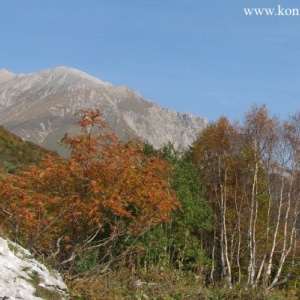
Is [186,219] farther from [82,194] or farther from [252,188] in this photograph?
[82,194]

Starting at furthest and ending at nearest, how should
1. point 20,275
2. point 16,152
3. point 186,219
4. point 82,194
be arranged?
point 16,152, point 186,219, point 82,194, point 20,275

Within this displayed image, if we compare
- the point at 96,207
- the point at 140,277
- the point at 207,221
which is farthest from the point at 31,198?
the point at 207,221

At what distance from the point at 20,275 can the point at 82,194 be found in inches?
147

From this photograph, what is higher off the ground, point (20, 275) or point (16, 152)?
point (16, 152)

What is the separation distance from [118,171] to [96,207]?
0.97m

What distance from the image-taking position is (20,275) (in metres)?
6.87

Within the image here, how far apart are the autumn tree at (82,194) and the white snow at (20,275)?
2.05m

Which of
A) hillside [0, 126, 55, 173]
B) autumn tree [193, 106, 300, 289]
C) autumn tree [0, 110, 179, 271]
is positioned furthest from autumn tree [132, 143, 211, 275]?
hillside [0, 126, 55, 173]

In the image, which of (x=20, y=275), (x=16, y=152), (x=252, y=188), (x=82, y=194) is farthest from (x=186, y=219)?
(x=16, y=152)

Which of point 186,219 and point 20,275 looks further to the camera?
point 186,219

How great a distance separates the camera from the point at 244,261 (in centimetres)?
2570

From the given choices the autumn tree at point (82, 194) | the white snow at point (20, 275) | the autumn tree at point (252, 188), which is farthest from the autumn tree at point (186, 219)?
the white snow at point (20, 275)

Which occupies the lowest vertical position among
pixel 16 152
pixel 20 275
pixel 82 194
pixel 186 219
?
pixel 20 275

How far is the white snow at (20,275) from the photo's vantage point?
646cm
